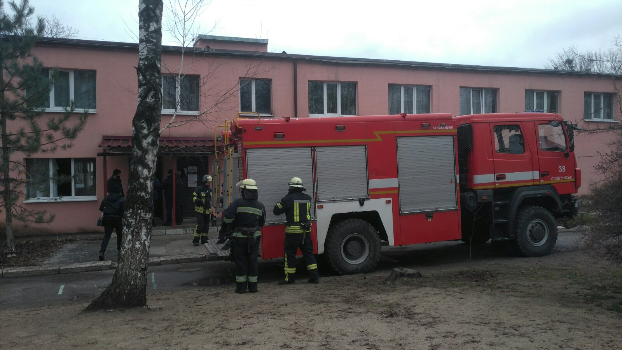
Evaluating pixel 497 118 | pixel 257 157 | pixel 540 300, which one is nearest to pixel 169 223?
pixel 257 157

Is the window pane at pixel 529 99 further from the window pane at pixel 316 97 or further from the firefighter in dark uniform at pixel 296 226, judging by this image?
the firefighter in dark uniform at pixel 296 226

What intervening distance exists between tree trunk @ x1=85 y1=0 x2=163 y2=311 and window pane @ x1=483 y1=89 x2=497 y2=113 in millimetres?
15472

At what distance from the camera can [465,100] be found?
19422mm

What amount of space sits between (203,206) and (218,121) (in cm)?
430

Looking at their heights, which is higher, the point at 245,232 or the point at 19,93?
the point at 19,93

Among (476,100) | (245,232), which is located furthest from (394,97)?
(245,232)

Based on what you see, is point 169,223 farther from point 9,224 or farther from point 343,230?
point 343,230

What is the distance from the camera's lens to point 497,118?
399 inches

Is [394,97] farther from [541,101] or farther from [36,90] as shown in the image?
[36,90]

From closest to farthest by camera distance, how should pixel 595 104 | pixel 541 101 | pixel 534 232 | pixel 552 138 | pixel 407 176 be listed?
pixel 407 176
pixel 534 232
pixel 552 138
pixel 541 101
pixel 595 104

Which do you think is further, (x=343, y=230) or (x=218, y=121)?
(x=218, y=121)

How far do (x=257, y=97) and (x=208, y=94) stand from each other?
163 cm

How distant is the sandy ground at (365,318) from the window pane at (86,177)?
867cm

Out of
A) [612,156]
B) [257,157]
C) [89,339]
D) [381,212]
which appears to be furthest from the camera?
[381,212]
